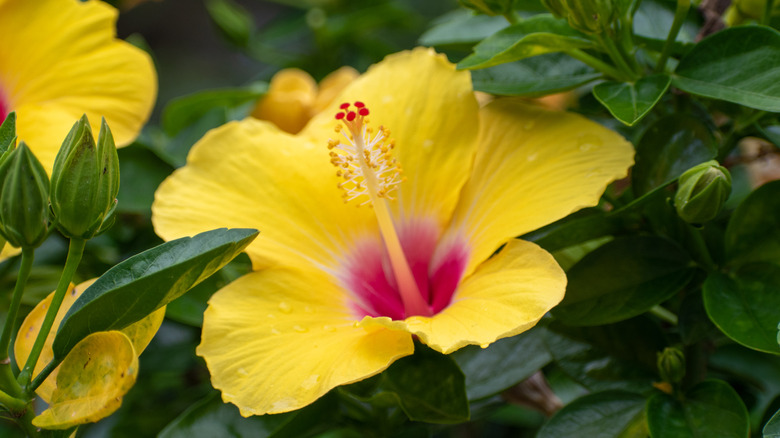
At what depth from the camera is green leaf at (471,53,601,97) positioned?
→ 0.93 meters

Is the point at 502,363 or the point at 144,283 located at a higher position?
the point at 144,283

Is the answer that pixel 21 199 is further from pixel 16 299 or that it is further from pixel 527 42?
pixel 527 42

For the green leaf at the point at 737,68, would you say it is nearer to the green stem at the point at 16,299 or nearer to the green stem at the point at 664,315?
the green stem at the point at 664,315

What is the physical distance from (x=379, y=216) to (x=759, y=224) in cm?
43

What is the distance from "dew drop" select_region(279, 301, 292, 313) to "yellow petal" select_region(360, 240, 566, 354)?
13 cm

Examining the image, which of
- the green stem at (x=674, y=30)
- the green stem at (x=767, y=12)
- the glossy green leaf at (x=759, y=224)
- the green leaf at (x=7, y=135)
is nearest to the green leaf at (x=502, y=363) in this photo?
the glossy green leaf at (x=759, y=224)


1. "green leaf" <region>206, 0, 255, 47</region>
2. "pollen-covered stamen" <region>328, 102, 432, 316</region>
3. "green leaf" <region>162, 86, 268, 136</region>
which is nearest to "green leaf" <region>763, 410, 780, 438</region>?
"pollen-covered stamen" <region>328, 102, 432, 316</region>

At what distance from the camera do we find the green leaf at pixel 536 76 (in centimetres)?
93

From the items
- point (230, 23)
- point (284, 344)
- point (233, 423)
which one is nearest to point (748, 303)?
point (284, 344)

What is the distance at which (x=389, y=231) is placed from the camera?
36.5 inches

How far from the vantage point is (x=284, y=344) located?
2.60 feet

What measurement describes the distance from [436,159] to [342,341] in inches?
11.3

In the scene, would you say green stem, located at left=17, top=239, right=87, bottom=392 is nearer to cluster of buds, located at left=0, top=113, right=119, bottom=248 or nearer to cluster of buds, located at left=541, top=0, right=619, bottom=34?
cluster of buds, located at left=0, top=113, right=119, bottom=248

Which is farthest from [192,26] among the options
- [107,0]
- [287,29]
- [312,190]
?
[312,190]
